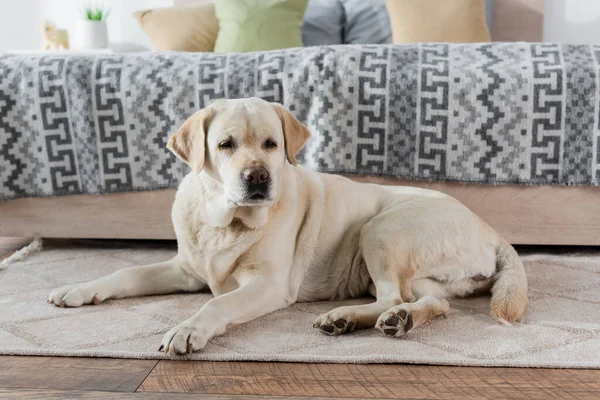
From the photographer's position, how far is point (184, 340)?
1.56m

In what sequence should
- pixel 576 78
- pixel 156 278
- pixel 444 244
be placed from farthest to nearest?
pixel 576 78, pixel 156 278, pixel 444 244

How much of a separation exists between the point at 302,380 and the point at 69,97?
1669 mm

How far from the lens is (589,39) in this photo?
467 centimetres

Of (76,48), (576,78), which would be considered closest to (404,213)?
(576,78)

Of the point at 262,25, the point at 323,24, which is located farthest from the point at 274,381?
the point at 323,24

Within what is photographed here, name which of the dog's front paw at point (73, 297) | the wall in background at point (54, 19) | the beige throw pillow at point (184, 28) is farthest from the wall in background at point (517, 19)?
the dog's front paw at point (73, 297)

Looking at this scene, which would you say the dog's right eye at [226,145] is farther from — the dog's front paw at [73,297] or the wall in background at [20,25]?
the wall in background at [20,25]

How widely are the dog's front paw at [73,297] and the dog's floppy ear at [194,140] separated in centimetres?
49

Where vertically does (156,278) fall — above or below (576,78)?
below

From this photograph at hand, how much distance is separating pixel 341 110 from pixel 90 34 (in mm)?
3083

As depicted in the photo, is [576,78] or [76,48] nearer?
[576,78]

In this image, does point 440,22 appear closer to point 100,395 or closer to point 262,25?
point 262,25

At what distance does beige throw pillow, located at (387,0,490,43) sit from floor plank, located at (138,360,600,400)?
2.69m

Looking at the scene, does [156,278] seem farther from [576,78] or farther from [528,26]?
[528,26]
